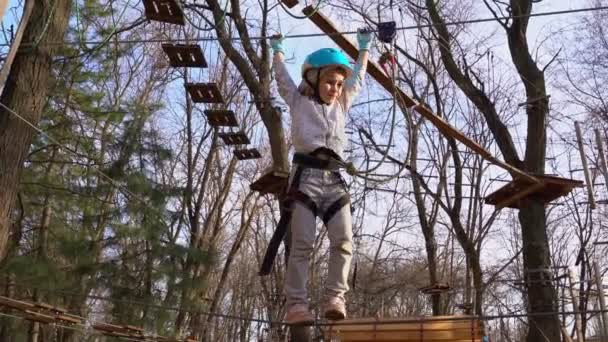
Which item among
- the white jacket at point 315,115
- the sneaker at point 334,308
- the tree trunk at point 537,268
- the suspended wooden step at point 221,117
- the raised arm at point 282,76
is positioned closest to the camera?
the sneaker at point 334,308

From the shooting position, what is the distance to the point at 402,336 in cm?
521

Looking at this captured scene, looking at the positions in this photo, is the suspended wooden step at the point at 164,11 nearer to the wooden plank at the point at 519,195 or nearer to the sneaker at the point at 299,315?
the sneaker at the point at 299,315

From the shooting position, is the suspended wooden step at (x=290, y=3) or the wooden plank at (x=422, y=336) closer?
the wooden plank at (x=422, y=336)

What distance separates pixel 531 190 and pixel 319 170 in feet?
17.1

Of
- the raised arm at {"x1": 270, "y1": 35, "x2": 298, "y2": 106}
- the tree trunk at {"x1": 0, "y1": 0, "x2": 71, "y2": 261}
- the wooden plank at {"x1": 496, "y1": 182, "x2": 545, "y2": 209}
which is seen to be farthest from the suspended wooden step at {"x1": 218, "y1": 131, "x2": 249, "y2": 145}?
the raised arm at {"x1": 270, "y1": 35, "x2": 298, "y2": 106}

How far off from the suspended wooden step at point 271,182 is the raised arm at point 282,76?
3342mm

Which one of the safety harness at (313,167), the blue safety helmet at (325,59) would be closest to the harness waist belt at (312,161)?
the safety harness at (313,167)

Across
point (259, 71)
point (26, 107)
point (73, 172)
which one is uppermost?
point (259, 71)

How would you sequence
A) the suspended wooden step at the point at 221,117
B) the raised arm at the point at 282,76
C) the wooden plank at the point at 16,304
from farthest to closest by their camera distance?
the suspended wooden step at the point at 221,117 → the wooden plank at the point at 16,304 → the raised arm at the point at 282,76

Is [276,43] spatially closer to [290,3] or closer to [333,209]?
[333,209]

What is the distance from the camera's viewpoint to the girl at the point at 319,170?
11.3 feet

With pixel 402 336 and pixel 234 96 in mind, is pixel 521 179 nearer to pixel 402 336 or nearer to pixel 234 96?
pixel 402 336

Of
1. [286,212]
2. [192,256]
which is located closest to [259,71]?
[192,256]

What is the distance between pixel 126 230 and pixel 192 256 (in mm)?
1100
